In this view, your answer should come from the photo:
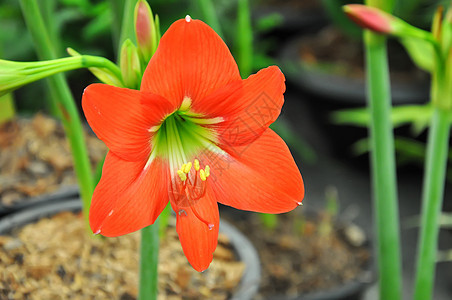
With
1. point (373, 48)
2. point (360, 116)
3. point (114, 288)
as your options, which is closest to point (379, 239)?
point (373, 48)

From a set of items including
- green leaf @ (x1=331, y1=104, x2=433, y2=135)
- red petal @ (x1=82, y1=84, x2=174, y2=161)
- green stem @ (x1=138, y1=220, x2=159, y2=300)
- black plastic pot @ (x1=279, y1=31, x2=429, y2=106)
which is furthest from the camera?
black plastic pot @ (x1=279, y1=31, x2=429, y2=106)

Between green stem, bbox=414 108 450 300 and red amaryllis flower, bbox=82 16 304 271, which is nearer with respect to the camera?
red amaryllis flower, bbox=82 16 304 271

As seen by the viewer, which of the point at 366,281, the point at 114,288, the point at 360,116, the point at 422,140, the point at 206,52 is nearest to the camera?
the point at 206,52

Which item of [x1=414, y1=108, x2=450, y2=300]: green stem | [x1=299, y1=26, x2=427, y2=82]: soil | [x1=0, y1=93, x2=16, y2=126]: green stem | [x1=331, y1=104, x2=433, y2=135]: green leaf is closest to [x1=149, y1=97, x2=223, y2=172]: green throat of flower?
[x1=414, y1=108, x2=450, y2=300]: green stem

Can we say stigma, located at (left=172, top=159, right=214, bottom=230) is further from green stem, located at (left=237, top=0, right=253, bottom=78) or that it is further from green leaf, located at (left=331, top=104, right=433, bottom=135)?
green leaf, located at (left=331, top=104, right=433, bottom=135)

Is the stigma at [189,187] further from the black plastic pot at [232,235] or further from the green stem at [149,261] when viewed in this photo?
the black plastic pot at [232,235]

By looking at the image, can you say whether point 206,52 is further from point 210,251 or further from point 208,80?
point 210,251

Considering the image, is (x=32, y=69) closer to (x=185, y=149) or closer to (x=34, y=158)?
(x=185, y=149)
